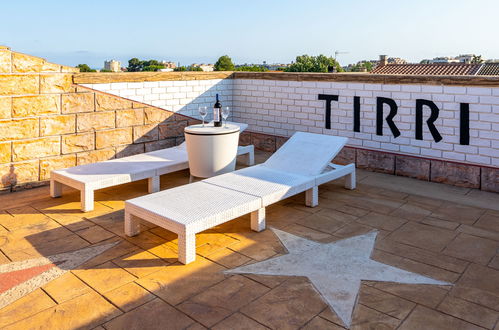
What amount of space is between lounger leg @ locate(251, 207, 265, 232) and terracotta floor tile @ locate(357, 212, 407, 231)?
1073mm

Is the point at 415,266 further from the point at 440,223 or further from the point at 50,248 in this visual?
the point at 50,248

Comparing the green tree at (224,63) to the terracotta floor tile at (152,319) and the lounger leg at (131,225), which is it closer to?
the lounger leg at (131,225)

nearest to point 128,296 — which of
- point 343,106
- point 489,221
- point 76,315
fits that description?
point 76,315

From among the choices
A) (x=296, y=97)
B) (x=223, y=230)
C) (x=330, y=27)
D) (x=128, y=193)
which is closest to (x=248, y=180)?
(x=223, y=230)

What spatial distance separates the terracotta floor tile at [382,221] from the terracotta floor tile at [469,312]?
1413mm

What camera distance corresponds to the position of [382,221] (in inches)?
172

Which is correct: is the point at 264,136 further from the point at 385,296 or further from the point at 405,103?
the point at 385,296

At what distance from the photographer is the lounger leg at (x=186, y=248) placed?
10.8ft

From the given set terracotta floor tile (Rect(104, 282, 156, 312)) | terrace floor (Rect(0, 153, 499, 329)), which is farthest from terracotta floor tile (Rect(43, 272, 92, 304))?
terracotta floor tile (Rect(104, 282, 156, 312))

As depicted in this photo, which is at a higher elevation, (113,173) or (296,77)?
(296,77)

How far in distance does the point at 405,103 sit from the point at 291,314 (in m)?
4.57

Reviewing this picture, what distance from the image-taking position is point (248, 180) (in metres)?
4.55

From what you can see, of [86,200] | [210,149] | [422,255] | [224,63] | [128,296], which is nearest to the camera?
[128,296]

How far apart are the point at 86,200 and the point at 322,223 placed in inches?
101
